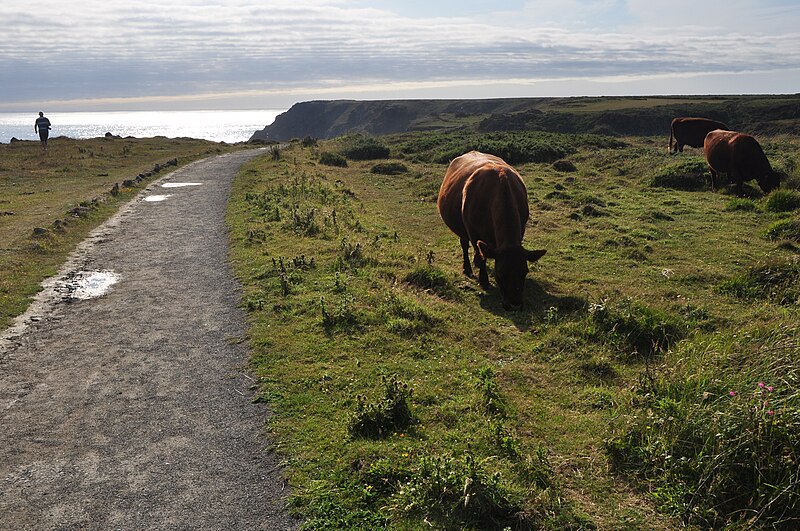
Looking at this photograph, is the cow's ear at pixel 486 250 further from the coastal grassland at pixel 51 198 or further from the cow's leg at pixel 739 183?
the cow's leg at pixel 739 183

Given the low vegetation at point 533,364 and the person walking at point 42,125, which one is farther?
the person walking at point 42,125

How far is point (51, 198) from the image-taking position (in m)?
24.1

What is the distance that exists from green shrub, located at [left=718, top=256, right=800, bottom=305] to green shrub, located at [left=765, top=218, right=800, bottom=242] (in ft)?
15.1

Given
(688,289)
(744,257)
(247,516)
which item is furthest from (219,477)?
(744,257)

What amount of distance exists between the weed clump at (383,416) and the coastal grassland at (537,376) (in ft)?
0.06

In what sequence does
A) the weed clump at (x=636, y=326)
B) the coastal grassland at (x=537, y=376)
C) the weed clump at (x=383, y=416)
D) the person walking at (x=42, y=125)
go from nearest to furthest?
the coastal grassland at (x=537, y=376), the weed clump at (x=383, y=416), the weed clump at (x=636, y=326), the person walking at (x=42, y=125)

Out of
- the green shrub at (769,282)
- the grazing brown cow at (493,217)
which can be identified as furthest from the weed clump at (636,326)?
the green shrub at (769,282)

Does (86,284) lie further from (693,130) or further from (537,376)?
(693,130)

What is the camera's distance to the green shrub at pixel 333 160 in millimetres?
40281

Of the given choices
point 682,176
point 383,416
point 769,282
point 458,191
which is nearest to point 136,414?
point 383,416

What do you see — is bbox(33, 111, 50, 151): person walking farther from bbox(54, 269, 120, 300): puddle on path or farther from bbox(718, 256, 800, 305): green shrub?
bbox(718, 256, 800, 305): green shrub

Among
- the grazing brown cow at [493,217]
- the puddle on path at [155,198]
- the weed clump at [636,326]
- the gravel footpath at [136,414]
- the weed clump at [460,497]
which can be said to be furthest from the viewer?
the puddle on path at [155,198]

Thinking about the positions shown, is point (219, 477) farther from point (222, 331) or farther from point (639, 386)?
point (639, 386)

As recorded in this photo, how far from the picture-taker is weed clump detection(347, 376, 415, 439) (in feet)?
21.3
